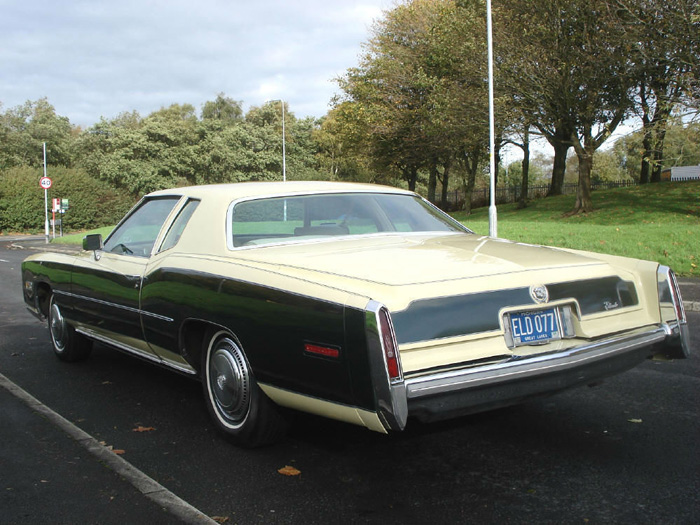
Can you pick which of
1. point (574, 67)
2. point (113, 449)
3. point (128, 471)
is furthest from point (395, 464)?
point (574, 67)

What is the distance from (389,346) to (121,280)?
2.68 m

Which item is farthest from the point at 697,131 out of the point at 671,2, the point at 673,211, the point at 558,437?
the point at 558,437

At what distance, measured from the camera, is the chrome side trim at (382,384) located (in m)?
2.83

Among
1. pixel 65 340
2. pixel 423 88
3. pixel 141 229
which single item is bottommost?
pixel 65 340

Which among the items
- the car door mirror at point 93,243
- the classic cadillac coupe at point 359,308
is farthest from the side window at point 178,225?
the car door mirror at point 93,243

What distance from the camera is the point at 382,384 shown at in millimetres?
2842

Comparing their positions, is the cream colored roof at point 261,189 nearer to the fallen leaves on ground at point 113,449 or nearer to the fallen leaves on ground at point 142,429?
the fallen leaves on ground at point 142,429

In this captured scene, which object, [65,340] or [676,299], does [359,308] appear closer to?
[676,299]

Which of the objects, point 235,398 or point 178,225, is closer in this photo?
point 235,398

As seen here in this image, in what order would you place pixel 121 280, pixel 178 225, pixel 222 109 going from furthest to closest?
pixel 222 109
pixel 121 280
pixel 178 225

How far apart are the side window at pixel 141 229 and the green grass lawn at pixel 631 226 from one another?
9381 millimetres

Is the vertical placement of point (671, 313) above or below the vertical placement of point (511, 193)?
below

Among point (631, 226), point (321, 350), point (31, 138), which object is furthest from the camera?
point (31, 138)

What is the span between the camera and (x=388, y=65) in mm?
36312
